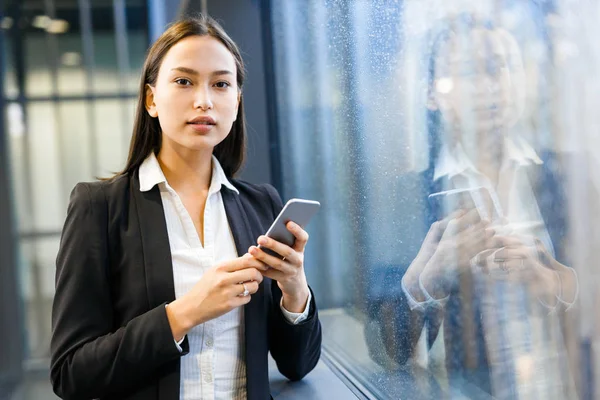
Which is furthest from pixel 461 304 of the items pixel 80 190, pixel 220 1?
pixel 220 1

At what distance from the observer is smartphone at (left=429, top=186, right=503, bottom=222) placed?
957 millimetres

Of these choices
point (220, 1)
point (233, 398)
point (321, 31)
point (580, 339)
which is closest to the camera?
point (580, 339)

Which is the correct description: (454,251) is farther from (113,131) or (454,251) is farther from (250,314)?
(113,131)

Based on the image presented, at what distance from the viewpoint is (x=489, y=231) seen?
0.97m

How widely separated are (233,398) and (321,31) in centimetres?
127

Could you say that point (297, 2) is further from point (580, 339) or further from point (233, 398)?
point (580, 339)

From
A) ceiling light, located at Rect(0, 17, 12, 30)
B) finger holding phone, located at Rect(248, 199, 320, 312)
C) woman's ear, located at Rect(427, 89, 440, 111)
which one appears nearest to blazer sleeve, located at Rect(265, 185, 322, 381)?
finger holding phone, located at Rect(248, 199, 320, 312)

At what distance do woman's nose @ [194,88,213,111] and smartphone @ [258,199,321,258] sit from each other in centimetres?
32

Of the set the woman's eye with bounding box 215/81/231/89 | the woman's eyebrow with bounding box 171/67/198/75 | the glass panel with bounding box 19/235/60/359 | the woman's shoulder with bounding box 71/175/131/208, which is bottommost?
the glass panel with bounding box 19/235/60/359

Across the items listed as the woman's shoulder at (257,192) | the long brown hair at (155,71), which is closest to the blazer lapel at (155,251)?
the long brown hair at (155,71)

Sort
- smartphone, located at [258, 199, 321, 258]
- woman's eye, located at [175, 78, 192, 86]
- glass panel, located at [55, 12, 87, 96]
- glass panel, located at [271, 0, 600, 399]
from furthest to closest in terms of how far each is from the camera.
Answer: glass panel, located at [55, 12, 87, 96]
woman's eye, located at [175, 78, 192, 86]
smartphone, located at [258, 199, 321, 258]
glass panel, located at [271, 0, 600, 399]

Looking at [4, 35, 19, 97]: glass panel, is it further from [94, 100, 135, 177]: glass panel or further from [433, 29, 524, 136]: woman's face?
[433, 29, 524, 136]: woman's face

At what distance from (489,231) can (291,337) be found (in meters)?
0.62

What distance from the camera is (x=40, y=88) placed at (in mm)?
4438
